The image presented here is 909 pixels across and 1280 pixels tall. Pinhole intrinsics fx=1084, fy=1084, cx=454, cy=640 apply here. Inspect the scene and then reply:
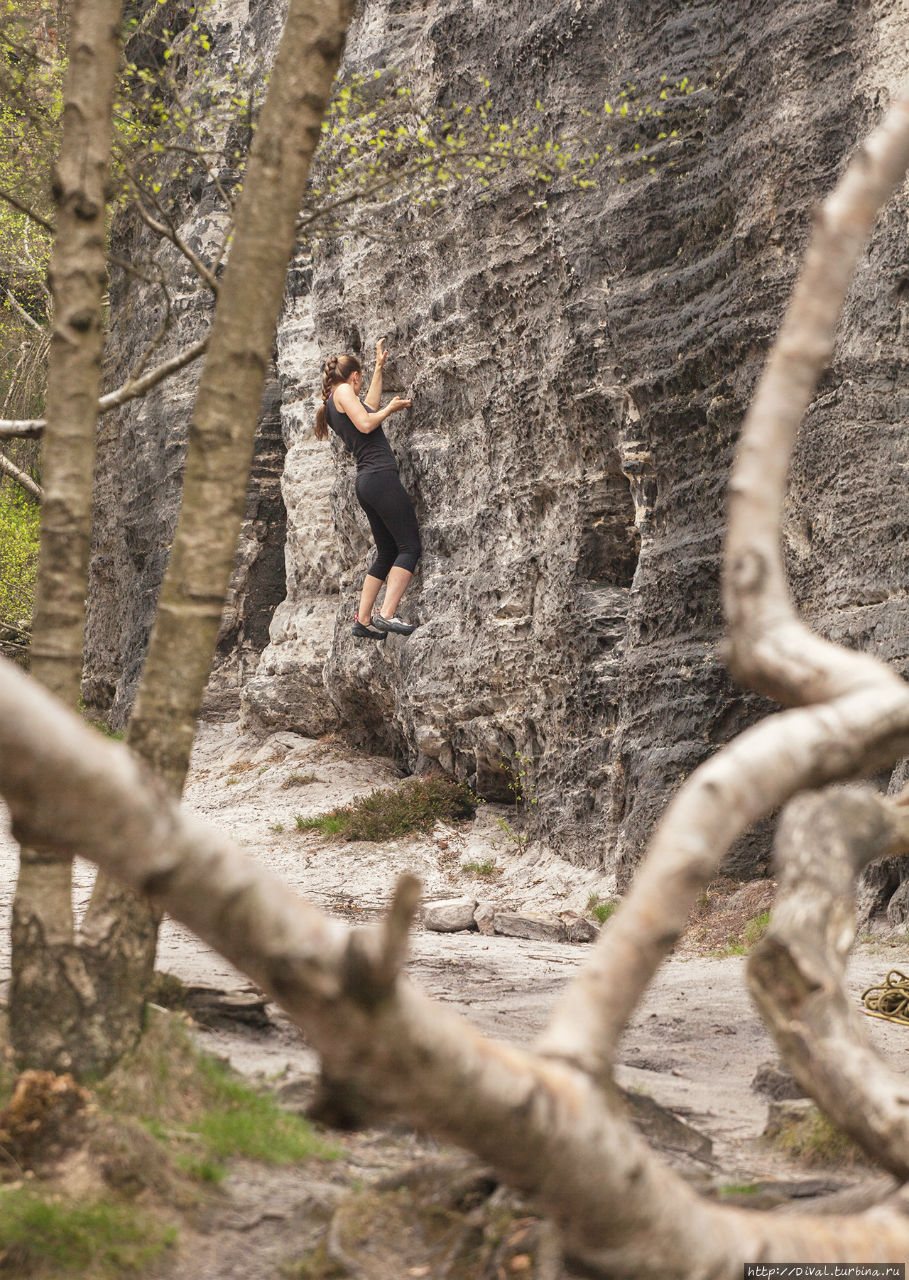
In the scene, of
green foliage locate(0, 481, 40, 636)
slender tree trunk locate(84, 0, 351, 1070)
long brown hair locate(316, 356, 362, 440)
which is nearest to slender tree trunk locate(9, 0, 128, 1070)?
slender tree trunk locate(84, 0, 351, 1070)

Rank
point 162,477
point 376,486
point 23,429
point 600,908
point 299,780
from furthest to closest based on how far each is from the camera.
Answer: point 162,477
point 299,780
point 376,486
point 600,908
point 23,429

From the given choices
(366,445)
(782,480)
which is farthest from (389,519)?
(782,480)

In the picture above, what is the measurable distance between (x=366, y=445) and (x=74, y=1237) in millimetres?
10748

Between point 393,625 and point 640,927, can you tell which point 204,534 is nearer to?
point 640,927

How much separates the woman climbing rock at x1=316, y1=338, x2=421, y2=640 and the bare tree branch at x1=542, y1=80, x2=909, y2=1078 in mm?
9644

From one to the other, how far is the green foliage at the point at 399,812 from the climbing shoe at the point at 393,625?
1983 millimetres

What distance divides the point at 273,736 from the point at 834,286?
47.4ft

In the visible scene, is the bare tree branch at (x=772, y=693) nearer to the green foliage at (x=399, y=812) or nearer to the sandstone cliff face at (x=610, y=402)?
the sandstone cliff face at (x=610, y=402)

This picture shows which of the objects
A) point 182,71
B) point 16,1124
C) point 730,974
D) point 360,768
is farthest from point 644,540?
point 182,71

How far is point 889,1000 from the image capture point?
246 inches

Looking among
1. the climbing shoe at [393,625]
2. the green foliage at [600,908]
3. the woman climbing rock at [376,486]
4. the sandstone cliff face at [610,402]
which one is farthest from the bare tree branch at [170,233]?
the climbing shoe at [393,625]

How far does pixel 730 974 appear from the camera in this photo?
25.6 ft

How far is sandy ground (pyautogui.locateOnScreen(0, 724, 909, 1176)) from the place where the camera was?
5.24 m

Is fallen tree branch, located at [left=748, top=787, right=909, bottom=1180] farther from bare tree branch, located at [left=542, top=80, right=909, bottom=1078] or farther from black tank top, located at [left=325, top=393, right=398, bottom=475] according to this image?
black tank top, located at [left=325, top=393, right=398, bottom=475]
